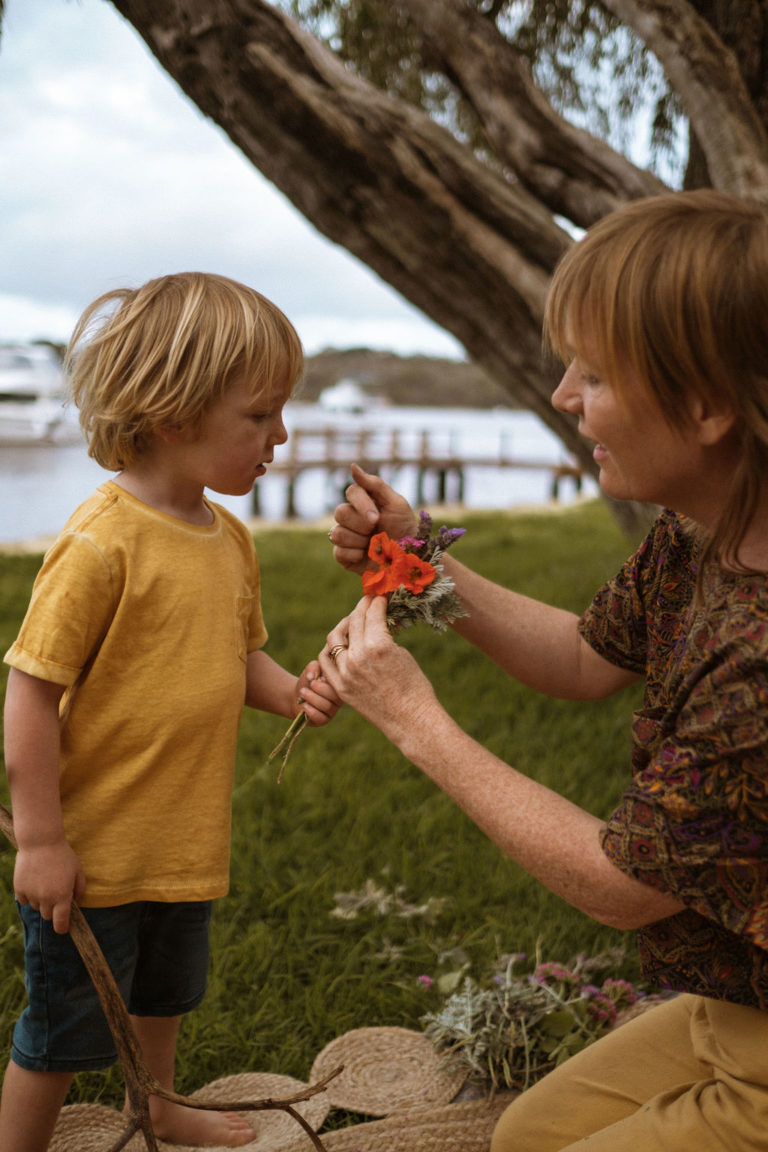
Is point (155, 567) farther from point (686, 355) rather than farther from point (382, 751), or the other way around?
point (382, 751)

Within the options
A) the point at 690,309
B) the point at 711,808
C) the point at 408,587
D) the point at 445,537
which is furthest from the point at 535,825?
the point at 690,309

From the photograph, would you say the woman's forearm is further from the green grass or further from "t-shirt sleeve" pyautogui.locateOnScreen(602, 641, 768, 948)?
the green grass

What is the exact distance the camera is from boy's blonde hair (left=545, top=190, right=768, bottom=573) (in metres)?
1.41

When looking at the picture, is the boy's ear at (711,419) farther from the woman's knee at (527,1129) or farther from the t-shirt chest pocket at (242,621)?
the woman's knee at (527,1129)

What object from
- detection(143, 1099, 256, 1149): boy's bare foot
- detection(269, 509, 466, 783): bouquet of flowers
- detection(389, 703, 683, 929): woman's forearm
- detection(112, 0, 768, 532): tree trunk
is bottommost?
detection(143, 1099, 256, 1149): boy's bare foot

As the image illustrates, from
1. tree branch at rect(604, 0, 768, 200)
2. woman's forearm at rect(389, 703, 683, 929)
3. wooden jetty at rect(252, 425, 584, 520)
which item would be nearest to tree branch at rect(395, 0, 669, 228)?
tree branch at rect(604, 0, 768, 200)

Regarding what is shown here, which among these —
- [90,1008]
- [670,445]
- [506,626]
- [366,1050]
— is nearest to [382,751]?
[366,1050]

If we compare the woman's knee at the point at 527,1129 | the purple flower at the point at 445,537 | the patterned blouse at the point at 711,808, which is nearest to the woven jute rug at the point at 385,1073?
the woman's knee at the point at 527,1129

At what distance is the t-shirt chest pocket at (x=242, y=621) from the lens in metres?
1.92

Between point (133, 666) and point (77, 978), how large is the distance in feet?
1.83

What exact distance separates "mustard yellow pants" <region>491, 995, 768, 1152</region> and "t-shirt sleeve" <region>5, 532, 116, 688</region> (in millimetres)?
1149

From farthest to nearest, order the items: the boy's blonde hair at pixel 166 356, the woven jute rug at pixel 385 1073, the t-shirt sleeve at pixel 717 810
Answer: the woven jute rug at pixel 385 1073 → the boy's blonde hair at pixel 166 356 → the t-shirt sleeve at pixel 717 810

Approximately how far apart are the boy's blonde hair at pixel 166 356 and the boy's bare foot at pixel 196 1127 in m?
1.36

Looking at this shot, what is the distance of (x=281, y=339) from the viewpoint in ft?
6.02
